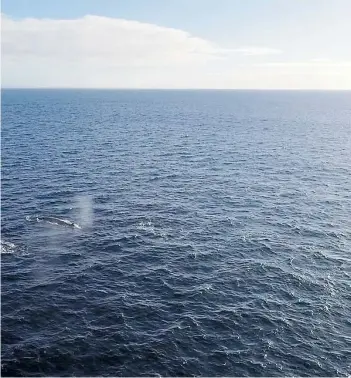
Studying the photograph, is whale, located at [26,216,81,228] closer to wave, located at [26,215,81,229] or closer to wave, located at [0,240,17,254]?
wave, located at [26,215,81,229]

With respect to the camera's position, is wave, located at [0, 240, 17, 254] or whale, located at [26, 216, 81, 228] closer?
wave, located at [0, 240, 17, 254]

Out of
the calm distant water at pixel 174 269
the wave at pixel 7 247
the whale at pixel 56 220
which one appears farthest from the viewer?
the whale at pixel 56 220

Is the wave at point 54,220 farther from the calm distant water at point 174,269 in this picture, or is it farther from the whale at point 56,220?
the calm distant water at point 174,269

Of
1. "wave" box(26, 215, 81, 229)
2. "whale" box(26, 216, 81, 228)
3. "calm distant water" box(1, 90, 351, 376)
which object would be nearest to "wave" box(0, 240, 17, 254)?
"calm distant water" box(1, 90, 351, 376)

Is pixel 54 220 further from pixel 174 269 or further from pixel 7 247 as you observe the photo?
pixel 174 269

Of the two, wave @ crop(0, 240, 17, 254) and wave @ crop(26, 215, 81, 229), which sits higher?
wave @ crop(26, 215, 81, 229)

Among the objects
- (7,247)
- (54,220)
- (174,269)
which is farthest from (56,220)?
(174,269)

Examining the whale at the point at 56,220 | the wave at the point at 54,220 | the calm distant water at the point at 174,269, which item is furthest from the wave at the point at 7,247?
the whale at the point at 56,220

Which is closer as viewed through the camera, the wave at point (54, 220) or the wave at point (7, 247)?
the wave at point (7, 247)

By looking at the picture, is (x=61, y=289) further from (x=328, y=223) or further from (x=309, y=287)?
(x=328, y=223)
